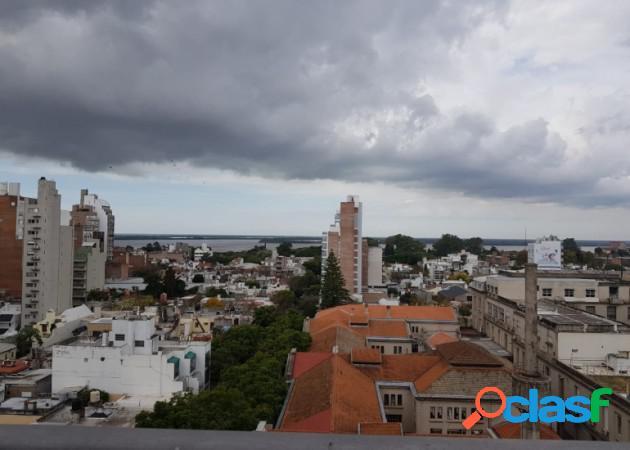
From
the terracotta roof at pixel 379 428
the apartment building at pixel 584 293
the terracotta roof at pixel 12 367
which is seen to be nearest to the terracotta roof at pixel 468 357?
the terracotta roof at pixel 379 428

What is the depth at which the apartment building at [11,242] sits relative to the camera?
160 ft

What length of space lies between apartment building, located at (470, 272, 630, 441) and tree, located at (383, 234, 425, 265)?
71347 mm

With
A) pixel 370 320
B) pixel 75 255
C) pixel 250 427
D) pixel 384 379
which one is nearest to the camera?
pixel 250 427

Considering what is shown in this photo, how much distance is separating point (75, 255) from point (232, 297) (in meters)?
18.2

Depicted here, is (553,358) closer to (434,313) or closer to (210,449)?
(434,313)

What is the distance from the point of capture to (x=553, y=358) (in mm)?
22781

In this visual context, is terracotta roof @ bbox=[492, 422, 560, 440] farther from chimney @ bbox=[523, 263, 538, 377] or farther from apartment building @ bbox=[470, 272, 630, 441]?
apartment building @ bbox=[470, 272, 630, 441]

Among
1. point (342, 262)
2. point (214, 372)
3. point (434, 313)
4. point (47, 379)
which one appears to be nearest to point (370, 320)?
point (434, 313)

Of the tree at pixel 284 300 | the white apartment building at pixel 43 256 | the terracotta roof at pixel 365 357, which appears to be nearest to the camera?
the terracotta roof at pixel 365 357

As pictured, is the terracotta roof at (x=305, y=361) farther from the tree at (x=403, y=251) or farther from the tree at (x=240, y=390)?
the tree at (x=403, y=251)

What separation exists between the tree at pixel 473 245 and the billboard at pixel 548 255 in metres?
95.8

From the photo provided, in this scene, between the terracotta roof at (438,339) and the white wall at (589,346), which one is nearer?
the white wall at (589,346)

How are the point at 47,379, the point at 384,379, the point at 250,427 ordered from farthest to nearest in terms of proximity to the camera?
the point at 47,379 < the point at 384,379 < the point at 250,427

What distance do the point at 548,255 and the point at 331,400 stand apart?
1385 inches
